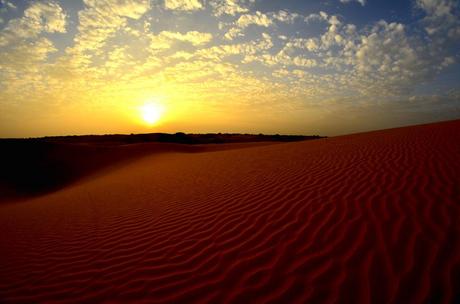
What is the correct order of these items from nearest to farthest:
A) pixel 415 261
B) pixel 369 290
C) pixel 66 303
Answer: pixel 369 290, pixel 415 261, pixel 66 303

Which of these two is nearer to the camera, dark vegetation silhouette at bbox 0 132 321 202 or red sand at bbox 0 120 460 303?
red sand at bbox 0 120 460 303

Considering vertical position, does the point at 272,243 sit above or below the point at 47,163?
below

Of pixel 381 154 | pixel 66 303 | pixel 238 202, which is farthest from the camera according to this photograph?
pixel 381 154

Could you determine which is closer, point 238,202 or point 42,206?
point 238,202

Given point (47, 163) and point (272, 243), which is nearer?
point (272, 243)

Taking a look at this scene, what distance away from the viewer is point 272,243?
13.0 feet

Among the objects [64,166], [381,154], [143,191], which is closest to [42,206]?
[143,191]

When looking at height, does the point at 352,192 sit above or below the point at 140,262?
above

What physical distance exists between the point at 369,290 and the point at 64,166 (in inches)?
770

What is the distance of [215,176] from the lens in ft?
31.6

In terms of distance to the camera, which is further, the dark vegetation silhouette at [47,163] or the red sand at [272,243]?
the dark vegetation silhouette at [47,163]

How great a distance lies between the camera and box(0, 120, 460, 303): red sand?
3.05 m

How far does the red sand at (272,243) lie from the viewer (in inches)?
120

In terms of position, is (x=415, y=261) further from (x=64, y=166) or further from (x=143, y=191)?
(x=64, y=166)
